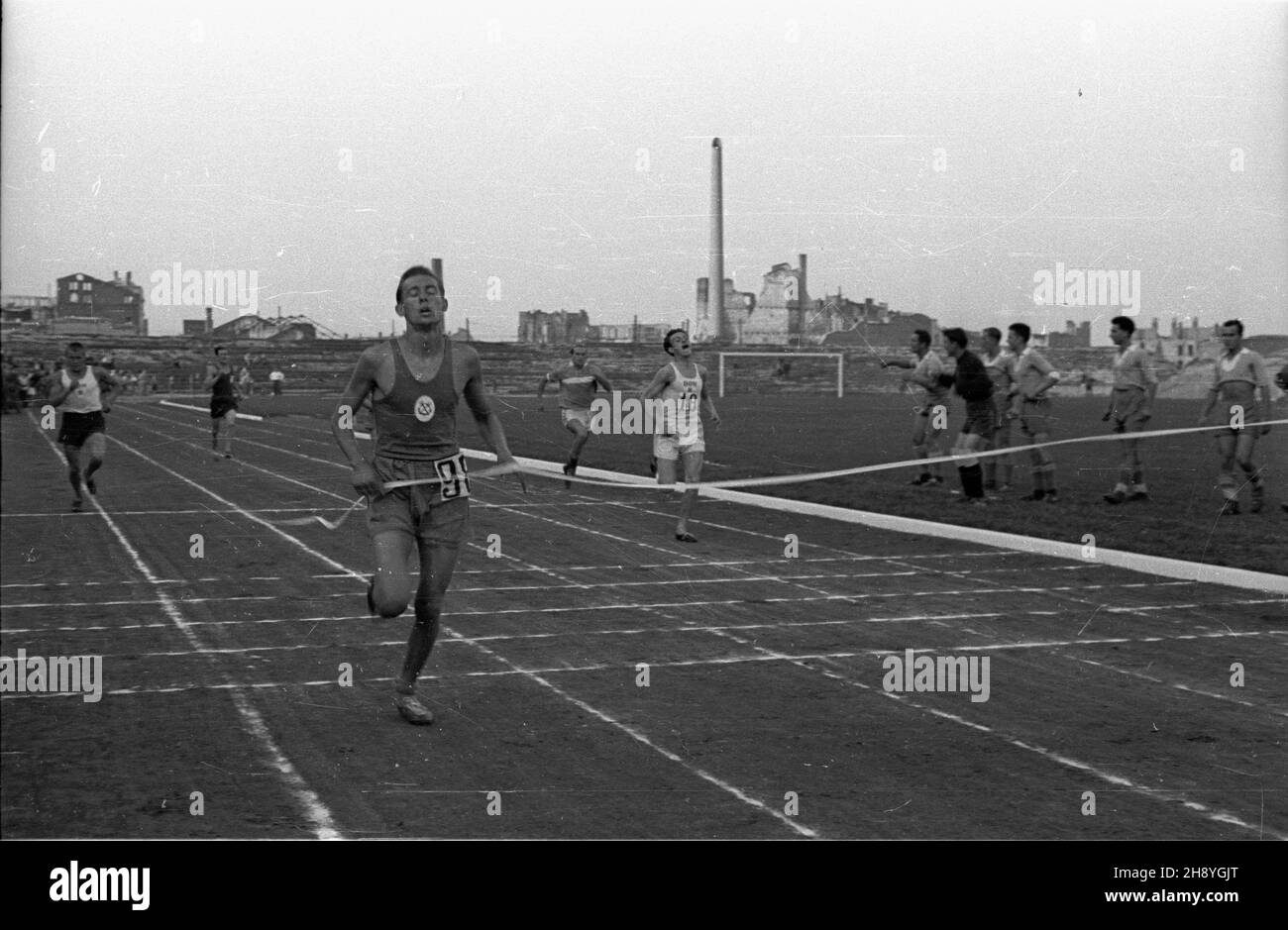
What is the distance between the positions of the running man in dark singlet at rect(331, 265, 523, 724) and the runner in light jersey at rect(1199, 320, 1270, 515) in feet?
32.2

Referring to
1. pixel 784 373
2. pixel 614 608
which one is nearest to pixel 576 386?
pixel 614 608

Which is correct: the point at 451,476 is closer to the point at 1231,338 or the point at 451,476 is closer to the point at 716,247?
the point at 716,247

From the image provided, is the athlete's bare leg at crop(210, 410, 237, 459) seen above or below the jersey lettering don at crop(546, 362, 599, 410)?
below

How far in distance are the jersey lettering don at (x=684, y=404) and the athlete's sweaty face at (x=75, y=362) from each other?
5.97 meters

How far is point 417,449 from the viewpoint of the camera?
627 cm

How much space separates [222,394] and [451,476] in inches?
752

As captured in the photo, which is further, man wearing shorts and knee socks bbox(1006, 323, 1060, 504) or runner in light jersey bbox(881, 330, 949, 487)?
runner in light jersey bbox(881, 330, 949, 487)

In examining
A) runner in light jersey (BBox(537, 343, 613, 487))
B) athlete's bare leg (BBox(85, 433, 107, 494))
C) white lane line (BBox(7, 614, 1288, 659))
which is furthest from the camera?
runner in light jersey (BBox(537, 343, 613, 487))

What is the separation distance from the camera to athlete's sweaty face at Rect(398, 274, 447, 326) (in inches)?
223

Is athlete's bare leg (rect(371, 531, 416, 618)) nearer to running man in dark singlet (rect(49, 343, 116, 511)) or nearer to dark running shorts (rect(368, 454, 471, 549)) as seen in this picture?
dark running shorts (rect(368, 454, 471, 549))

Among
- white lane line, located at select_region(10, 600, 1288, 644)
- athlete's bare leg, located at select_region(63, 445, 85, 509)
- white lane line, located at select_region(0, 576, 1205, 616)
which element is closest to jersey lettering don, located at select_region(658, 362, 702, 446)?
white lane line, located at select_region(0, 576, 1205, 616)

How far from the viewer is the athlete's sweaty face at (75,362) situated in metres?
14.8

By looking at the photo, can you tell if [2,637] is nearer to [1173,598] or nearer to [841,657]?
[841,657]
